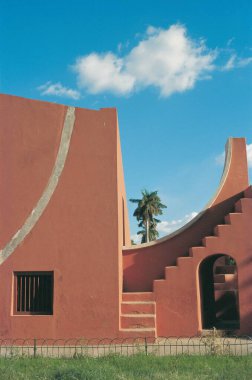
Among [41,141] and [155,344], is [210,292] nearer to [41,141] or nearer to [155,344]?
[155,344]

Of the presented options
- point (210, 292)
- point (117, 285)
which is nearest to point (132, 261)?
point (117, 285)

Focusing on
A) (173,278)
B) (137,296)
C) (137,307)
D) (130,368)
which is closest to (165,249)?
(173,278)

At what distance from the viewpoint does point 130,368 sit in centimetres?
778

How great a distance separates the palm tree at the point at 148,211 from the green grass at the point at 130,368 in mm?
34063

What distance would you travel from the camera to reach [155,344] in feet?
34.4

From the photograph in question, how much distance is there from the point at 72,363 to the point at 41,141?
5902mm

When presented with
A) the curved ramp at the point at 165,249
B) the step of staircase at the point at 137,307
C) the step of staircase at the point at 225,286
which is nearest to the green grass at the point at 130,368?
the step of staircase at the point at 137,307

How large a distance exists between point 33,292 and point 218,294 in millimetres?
5962

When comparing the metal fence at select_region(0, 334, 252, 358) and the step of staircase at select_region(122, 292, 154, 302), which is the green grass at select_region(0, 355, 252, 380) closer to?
the metal fence at select_region(0, 334, 252, 358)

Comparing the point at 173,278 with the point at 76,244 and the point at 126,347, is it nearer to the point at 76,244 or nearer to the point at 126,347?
the point at 126,347

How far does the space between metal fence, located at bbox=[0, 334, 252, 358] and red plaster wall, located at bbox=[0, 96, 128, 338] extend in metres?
0.21

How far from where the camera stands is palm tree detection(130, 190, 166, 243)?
4275cm

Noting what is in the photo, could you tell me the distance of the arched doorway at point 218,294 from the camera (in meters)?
12.8

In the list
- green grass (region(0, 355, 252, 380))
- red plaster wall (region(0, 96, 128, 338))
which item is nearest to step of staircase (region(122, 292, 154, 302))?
red plaster wall (region(0, 96, 128, 338))
